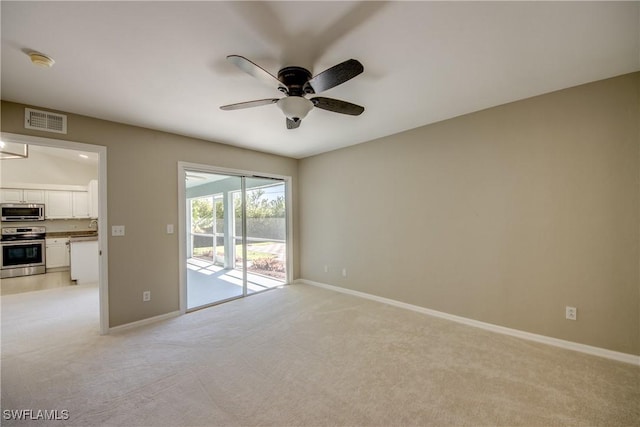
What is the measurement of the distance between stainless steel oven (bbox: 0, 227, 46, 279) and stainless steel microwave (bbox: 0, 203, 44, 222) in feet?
0.85

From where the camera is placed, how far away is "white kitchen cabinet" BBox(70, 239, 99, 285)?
5.26m

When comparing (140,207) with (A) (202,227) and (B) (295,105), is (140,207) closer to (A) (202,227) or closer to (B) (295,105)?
(A) (202,227)

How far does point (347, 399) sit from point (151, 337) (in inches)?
90.3

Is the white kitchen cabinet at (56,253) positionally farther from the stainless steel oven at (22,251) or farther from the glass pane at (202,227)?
the glass pane at (202,227)

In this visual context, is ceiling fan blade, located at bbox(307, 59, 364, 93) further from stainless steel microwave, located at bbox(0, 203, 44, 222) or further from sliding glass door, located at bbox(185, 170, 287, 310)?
stainless steel microwave, located at bbox(0, 203, 44, 222)

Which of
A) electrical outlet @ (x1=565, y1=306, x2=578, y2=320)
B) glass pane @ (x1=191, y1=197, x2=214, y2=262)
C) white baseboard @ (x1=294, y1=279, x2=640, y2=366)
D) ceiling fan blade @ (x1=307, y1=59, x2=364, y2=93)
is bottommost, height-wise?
white baseboard @ (x1=294, y1=279, x2=640, y2=366)

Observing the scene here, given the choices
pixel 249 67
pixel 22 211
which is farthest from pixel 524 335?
pixel 22 211

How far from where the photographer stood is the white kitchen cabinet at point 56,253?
20.6 ft

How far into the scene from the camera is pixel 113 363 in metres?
2.37

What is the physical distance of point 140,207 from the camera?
3.25 metres

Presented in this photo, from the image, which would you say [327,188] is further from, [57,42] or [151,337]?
[57,42]

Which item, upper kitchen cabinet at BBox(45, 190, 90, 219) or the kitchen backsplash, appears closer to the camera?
the kitchen backsplash

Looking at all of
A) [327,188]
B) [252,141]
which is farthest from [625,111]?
[252,141]

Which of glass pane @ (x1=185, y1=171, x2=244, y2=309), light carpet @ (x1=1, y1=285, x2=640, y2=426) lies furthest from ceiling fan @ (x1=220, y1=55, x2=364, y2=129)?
glass pane @ (x1=185, y1=171, x2=244, y2=309)
